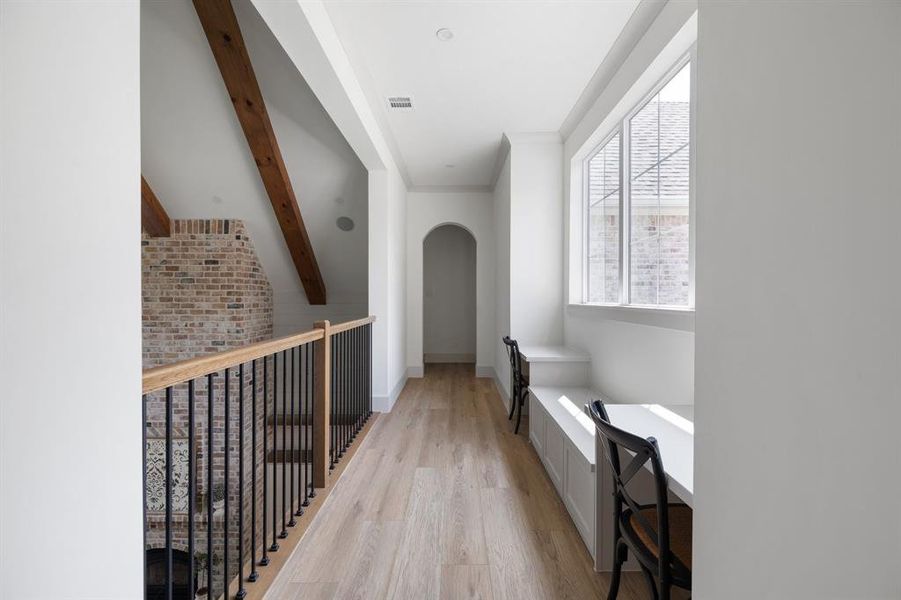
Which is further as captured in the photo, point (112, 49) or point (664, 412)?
point (664, 412)

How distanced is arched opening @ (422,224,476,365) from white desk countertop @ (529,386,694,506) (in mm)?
4687

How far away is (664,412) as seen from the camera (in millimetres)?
1997

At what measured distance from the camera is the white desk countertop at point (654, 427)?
1.31 meters

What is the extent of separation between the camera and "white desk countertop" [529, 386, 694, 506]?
4.29 ft

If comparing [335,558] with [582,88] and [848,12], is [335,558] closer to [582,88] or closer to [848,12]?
[848,12]

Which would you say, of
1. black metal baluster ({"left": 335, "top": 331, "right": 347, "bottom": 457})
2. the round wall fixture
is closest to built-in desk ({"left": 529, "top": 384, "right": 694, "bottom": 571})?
black metal baluster ({"left": 335, "top": 331, "right": 347, "bottom": 457})

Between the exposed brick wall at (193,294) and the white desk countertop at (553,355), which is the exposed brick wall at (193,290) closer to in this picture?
the exposed brick wall at (193,294)

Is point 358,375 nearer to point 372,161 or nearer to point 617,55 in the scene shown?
point 372,161

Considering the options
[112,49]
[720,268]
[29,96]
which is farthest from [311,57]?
[720,268]

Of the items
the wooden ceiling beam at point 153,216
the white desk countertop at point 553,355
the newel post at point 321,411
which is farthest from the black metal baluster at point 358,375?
the wooden ceiling beam at point 153,216

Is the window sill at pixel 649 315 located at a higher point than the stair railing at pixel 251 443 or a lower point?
higher

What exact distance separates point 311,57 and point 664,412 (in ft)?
8.57

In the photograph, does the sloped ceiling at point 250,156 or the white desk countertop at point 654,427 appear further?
the sloped ceiling at point 250,156

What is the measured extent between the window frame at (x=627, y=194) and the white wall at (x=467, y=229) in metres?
2.31
